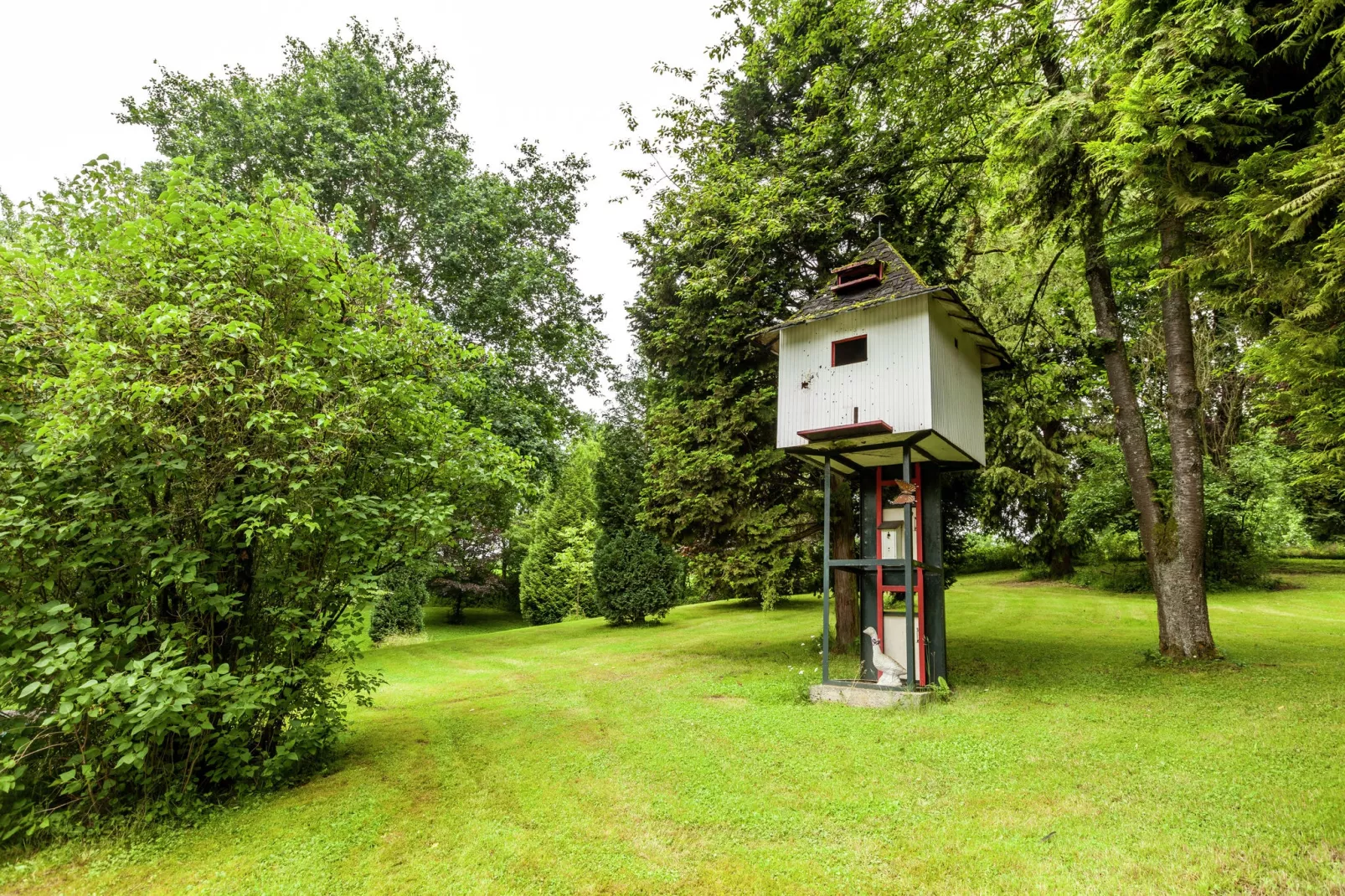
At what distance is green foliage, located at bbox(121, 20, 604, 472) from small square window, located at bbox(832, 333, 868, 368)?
8.91m

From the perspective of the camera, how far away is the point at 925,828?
438 cm

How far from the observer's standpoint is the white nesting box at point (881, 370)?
857 cm

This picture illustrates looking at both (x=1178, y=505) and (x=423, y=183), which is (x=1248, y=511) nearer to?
(x=1178, y=505)

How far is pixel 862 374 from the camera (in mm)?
9055

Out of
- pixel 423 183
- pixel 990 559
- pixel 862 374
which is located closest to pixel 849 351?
pixel 862 374

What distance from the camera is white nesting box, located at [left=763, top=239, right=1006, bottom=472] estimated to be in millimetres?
8570

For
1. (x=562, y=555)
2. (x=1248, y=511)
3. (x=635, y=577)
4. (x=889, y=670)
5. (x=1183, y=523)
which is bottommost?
(x=889, y=670)

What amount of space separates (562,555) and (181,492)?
20.3 meters

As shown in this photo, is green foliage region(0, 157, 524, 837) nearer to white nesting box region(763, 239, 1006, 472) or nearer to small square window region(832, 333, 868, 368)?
white nesting box region(763, 239, 1006, 472)

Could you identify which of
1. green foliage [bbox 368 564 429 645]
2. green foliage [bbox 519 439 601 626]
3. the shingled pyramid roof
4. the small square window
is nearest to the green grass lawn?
the small square window

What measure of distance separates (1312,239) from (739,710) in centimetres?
701

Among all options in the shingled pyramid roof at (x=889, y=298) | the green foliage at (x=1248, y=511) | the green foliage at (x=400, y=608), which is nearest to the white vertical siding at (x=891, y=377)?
the shingled pyramid roof at (x=889, y=298)

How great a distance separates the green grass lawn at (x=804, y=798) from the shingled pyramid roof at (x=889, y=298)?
5.30m

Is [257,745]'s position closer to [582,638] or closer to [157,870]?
[157,870]
